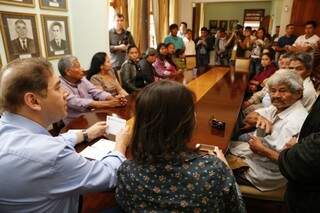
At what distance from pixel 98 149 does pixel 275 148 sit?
1.04 m

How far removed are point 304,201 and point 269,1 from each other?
1044 cm

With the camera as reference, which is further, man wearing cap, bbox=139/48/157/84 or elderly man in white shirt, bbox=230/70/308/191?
man wearing cap, bbox=139/48/157/84

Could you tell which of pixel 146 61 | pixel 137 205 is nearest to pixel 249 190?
pixel 137 205

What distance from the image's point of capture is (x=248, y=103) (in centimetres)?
318

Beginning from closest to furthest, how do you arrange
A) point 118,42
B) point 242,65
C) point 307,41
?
point 118,42 < point 242,65 < point 307,41

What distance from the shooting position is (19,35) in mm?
2646

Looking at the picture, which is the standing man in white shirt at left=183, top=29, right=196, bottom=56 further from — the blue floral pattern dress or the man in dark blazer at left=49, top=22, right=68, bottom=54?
the blue floral pattern dress

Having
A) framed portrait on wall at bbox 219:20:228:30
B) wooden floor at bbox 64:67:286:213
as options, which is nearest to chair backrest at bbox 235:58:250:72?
wooden floor at bbox 64:67:286:213

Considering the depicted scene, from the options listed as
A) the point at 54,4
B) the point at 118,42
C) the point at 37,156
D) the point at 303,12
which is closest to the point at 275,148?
the point at 37,156

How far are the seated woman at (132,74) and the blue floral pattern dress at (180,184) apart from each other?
2506 millimetres

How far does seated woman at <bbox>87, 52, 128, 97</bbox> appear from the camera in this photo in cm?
282

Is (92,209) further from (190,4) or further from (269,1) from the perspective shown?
(269,1)

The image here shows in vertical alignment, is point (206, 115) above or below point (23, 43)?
below

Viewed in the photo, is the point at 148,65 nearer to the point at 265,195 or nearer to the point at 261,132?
the point at 261,132
